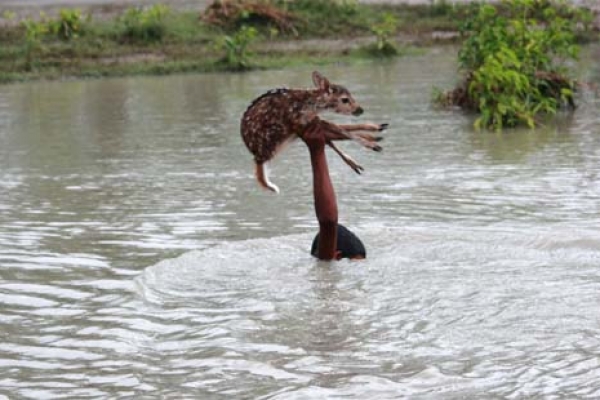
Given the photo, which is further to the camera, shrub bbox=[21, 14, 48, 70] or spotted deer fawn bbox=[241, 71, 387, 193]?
shrub bbox=[21, 14, 48, 70]

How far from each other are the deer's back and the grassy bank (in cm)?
1396

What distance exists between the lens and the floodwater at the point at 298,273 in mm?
5465

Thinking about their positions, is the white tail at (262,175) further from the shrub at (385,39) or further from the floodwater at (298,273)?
the shrub at (385,39)

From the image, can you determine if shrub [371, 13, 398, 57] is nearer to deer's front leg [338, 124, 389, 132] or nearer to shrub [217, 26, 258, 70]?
shrub [217, 26, 258, 70]

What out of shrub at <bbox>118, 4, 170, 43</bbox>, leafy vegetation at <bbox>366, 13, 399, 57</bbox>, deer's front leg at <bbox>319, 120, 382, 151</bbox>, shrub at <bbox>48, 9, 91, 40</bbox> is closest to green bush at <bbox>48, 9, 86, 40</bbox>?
shrub at <bbox>48, 9, 91, 40</bbox>

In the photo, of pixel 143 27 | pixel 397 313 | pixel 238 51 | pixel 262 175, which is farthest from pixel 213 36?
pixel 397 313

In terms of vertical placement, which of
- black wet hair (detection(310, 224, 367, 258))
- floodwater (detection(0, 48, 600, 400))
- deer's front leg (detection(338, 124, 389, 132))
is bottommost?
floodwater (detection(0, 48, 600, 400))

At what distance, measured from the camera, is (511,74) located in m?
13.5

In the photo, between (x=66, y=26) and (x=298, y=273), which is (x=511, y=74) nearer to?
(x=298, y=273)

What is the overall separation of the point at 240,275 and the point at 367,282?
750mm

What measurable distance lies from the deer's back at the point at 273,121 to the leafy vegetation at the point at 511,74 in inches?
254

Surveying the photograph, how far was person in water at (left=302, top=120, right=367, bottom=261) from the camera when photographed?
7.14 meters

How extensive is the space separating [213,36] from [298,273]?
667 inches

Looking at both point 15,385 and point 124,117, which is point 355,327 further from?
point 124,117
